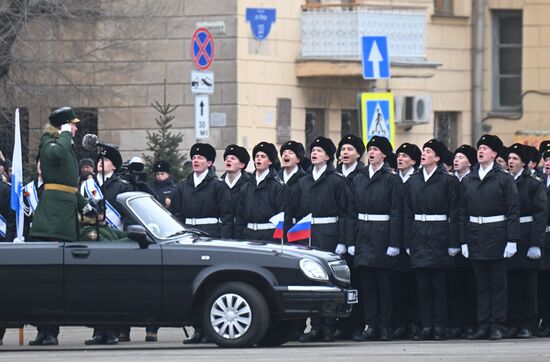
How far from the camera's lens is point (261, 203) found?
2192 centimetres

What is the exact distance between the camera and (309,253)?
19.6 meters

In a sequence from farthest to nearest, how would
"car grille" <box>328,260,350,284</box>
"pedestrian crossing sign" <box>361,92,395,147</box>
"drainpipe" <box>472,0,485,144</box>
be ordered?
"drainpipe" <box>472,0,485,144</box> < "pedestrian crossing sign" <box>361,92,395,147</box> < "car grille" <box>328,260,350,284</box>

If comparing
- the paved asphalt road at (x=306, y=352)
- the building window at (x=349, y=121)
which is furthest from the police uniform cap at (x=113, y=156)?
the building window at (x=349, y=121)

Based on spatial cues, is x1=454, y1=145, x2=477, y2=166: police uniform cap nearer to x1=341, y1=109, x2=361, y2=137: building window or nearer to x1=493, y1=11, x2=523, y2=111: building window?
x1=341, y1=109, x2=361, y2=137: building window

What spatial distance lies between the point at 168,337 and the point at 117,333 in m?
1.42

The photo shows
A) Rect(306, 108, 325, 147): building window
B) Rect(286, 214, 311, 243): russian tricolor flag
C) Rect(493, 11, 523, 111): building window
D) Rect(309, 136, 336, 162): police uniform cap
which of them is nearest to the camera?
Rect(286, 214, 311, 243): russian tricolor flag

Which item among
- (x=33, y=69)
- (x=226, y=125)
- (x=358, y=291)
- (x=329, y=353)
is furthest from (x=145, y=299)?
(x=226, y=125)

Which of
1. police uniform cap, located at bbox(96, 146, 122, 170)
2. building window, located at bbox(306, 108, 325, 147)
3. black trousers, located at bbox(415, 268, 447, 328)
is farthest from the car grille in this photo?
building window, located at bbox(306, 108, 325, 147)

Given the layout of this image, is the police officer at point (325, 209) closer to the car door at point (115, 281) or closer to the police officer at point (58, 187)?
the police officer at point (58, 187)

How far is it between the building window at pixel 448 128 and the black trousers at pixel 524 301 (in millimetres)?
19442

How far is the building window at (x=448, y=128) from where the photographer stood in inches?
1628

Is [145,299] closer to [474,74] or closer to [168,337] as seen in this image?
[168,337]

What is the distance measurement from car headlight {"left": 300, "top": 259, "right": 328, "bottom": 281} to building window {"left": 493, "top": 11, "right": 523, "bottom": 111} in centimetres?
2298

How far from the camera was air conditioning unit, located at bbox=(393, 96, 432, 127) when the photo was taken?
129 feet
